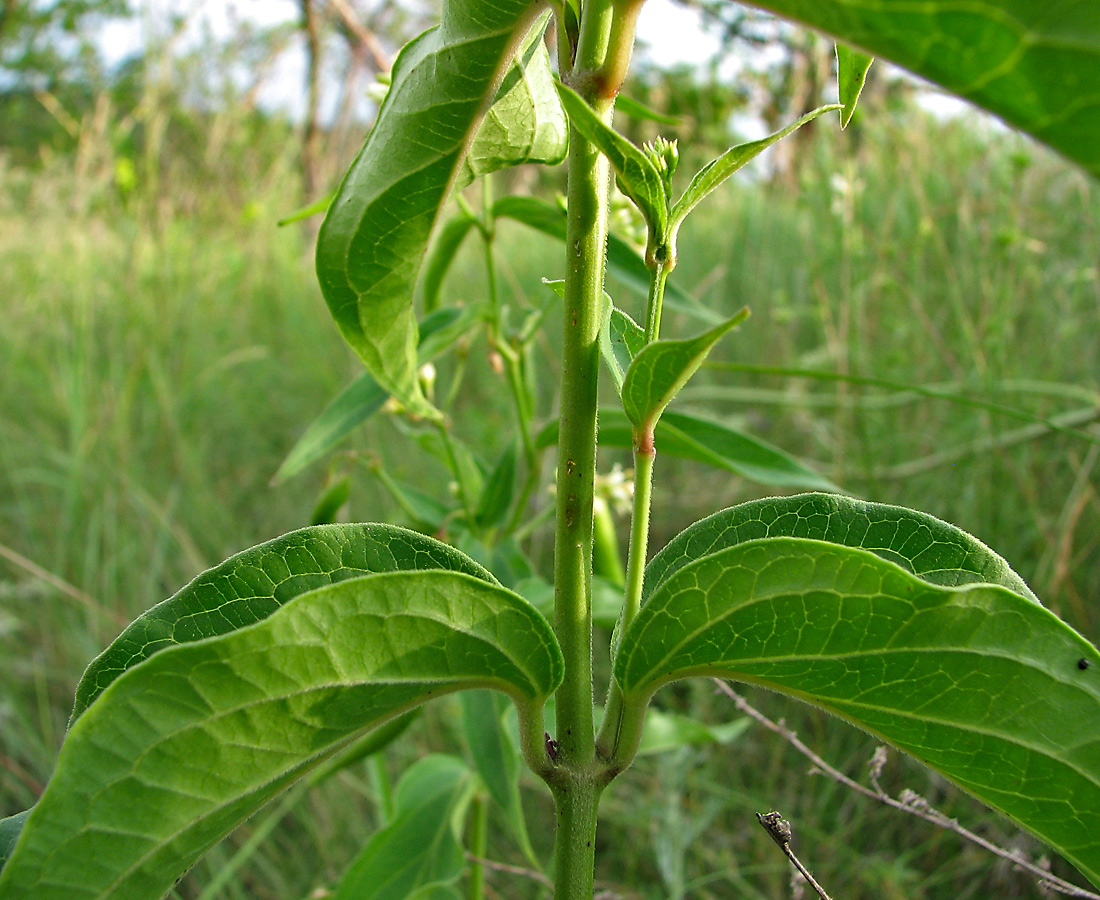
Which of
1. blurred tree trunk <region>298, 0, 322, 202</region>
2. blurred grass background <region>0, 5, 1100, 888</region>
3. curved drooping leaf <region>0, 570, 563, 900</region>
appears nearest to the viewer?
curved drooping leaf <region>0, 570, 563, 900</region>

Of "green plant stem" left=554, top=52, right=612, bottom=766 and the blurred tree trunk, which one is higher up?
the blurred tree trunk

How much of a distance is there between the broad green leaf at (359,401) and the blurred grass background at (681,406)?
0.06 metres

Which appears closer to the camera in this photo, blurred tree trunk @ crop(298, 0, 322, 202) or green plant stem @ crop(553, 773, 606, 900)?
green plant stem @ crop(553, 773, 606, 900)

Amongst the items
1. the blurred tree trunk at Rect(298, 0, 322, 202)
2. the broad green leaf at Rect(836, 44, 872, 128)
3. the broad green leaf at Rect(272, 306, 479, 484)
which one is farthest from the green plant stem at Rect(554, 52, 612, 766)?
the blurred tree trunk at Rect(298, 0, 322, 202)

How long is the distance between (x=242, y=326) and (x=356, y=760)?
242 cm

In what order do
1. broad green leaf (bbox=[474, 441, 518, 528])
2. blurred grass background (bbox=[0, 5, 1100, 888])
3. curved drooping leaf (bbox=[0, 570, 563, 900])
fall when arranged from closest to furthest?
curved drooping leaf (bbox=[0, 570, 563, 900])
broad green leaf (bbox=[474, 441, 518, 528])
blurred grass background (bbox=[0, 5, 1100, 888])

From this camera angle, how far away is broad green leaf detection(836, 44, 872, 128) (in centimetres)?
42

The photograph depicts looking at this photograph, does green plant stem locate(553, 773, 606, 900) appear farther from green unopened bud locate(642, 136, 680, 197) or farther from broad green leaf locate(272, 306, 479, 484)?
broad green leaf locate(272, 306, 479, 484)

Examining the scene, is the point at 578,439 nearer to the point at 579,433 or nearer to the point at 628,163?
the point at 579,433

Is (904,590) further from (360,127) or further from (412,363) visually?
(360,127)

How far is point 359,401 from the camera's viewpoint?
33.7 inches

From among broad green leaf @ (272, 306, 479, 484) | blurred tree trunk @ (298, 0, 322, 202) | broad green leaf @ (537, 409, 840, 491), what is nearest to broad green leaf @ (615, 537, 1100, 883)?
broad green leaf @ (537, 409, 840, 491)

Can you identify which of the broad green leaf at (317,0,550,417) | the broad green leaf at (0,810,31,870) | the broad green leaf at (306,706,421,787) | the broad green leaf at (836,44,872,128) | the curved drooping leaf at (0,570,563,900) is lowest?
the broad green leaf at (306,706,421,787)

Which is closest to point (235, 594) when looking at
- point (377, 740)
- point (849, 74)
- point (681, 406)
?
point (849, 74)
